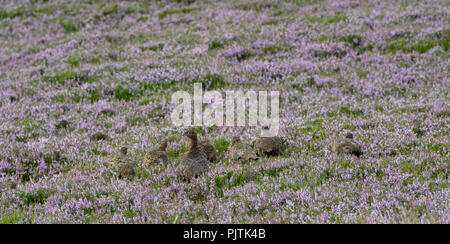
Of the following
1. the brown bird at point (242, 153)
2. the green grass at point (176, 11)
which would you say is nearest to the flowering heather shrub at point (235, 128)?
the green grass at point (176, 11)

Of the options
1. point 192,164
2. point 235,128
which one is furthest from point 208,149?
point 235,128

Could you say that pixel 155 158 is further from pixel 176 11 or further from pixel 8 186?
pixel 176 11

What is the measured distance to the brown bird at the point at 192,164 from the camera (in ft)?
23.0

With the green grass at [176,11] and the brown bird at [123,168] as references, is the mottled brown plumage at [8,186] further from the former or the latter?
the green grass at [176,11]

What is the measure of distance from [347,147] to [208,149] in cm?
290

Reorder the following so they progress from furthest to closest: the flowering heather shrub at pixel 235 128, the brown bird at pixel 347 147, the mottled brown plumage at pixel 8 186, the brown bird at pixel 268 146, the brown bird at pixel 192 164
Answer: the brown bird at pixel 268 146 → the brown bird at pixel 347 147 → the mottled brown plumage at pixel 8 186 → the brown bird at pixel 192 164 → the flowering heather shrub at pixel 235 128

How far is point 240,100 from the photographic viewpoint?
12.2 meters

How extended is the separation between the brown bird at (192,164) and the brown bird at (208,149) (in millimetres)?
668

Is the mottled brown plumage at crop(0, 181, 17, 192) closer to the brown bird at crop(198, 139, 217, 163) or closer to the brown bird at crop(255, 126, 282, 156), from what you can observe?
the brown bird at crop(198, 139, 217, 163)

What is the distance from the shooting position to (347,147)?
7586 millimetres

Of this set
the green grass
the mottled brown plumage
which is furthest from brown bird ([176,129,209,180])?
the green grass

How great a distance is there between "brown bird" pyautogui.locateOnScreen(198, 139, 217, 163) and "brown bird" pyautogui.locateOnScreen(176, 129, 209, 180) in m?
0.67
